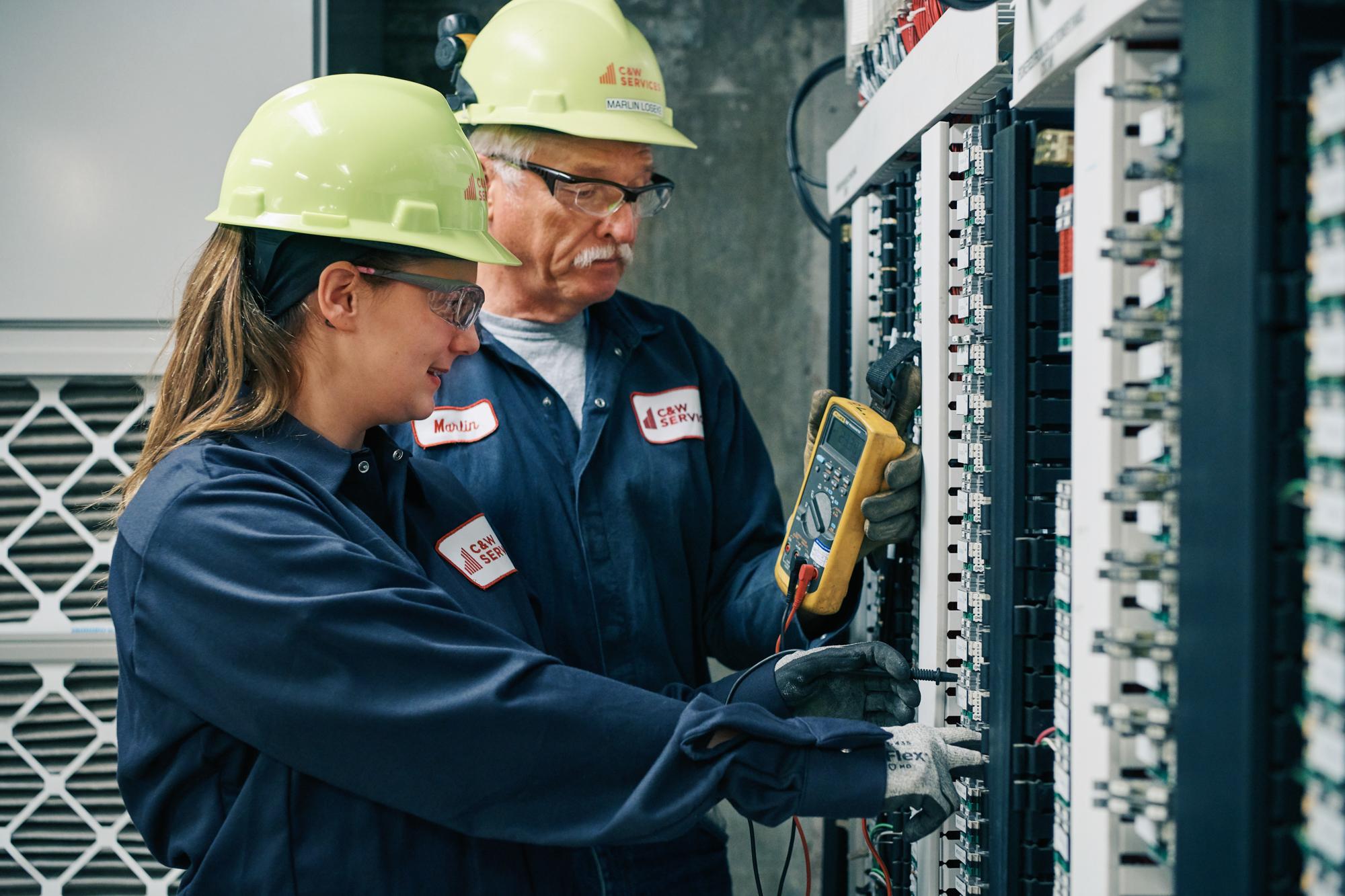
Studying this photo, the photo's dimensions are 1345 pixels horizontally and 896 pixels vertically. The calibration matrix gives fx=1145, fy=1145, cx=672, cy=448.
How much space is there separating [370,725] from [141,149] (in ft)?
4.40

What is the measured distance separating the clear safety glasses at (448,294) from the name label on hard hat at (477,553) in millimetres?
257

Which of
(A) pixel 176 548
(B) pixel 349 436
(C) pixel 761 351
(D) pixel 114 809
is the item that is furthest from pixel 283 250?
(C) pixel 761 351

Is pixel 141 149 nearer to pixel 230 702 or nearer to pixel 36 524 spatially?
pixel 36 524

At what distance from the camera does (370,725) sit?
1.02 m

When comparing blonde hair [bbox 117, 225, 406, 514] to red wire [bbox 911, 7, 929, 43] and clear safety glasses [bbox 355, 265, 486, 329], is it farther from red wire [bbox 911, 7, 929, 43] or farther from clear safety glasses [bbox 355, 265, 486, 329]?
red wire [bbox 911, 7, 929, 43]

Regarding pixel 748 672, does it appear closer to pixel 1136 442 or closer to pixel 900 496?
pixel 900 496

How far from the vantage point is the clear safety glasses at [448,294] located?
47.4 inches

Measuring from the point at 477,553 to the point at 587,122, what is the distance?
654mm

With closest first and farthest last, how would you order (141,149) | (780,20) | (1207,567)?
(1207,567) → (141,149) → (780,20)

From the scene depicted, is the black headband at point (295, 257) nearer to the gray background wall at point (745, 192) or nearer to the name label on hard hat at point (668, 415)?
the name label on hard hat at point (668, 415)

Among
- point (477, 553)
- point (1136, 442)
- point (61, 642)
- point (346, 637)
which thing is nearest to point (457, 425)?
point (477, 553)

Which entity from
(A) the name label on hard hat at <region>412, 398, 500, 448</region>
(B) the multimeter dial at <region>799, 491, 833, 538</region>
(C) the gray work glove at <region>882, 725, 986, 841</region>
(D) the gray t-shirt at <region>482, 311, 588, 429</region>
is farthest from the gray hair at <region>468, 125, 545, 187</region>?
(C) the gray work glove at <region>882, 725, 986, 841</region>

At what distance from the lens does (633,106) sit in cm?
168

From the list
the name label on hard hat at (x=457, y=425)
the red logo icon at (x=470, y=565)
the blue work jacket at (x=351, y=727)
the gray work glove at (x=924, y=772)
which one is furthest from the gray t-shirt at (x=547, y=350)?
the gray work glove at (x=924, y=772)
